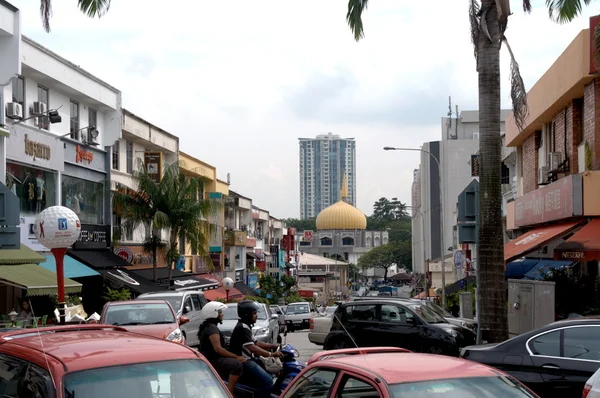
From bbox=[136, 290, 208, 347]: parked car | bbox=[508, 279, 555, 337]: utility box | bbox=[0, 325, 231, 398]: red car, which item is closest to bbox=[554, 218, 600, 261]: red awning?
bbox=[508, 279, 555, 337]: utility box

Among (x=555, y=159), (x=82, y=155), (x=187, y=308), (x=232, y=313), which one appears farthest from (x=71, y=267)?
(x=555, y=159)

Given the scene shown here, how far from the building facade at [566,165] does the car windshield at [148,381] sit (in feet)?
43.1

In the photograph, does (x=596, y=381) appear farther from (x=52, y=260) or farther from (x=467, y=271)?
(x=467, y=271)

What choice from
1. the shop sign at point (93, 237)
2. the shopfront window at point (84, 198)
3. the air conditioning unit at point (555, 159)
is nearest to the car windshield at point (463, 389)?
the air conditioning unit at point (555, 159)

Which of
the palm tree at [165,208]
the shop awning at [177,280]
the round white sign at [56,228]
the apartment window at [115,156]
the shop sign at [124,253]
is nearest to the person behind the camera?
the round white sign at [56,228]

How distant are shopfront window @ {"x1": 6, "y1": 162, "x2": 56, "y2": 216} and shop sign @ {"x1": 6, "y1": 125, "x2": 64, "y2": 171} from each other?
299 mm

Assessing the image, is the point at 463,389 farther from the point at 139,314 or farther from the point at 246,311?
the point at 139,314

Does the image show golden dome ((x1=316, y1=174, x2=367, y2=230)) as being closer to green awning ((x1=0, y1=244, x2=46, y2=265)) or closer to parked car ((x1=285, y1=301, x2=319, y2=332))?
parked car ((x1=285, y1=301, x2=319, y2=332))

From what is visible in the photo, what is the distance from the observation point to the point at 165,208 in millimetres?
35906

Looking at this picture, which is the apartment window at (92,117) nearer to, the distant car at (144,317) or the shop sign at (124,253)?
the shop sign at (124,253)

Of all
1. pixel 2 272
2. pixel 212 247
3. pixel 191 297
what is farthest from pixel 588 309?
pixel 212 247

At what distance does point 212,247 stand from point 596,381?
4635cm

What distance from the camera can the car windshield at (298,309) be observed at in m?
41.8

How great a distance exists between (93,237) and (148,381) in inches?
1094
